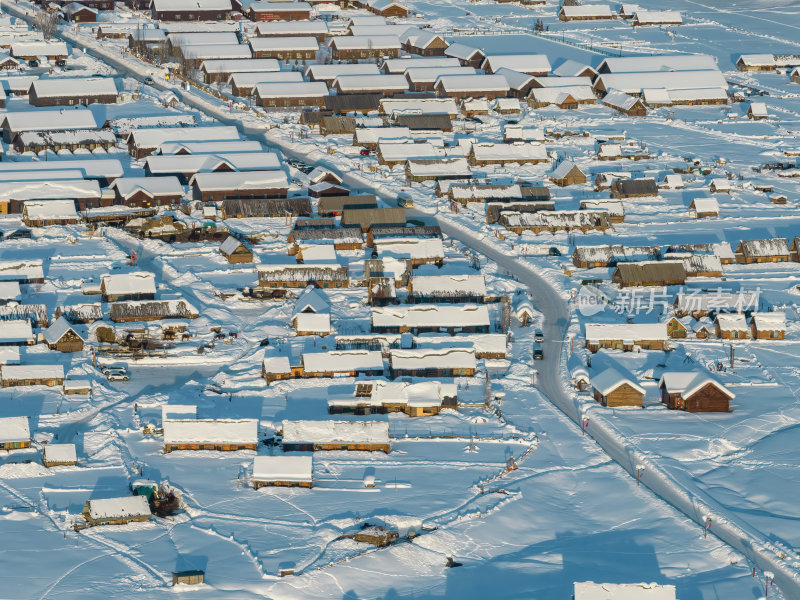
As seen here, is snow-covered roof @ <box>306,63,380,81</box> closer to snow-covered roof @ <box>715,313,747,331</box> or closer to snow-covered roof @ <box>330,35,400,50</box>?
snow-covered roof @ <box>330,35,400,50</box>

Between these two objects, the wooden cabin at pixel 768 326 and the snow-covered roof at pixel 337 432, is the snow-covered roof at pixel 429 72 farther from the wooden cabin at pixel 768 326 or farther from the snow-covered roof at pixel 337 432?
the snow-covered roof at pixel 337 432

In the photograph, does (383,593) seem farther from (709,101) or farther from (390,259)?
(709,101)

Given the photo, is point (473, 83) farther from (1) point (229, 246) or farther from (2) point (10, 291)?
(2) point (10, 291)

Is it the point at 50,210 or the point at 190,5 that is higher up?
the point at 190,5

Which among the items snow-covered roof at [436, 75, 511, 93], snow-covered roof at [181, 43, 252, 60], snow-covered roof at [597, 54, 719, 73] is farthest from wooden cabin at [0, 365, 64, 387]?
snow-covered roof at [597, 54, 719, 73]

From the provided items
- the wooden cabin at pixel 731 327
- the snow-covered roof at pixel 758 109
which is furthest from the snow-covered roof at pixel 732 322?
the snow-covered roof at pixel 758 109

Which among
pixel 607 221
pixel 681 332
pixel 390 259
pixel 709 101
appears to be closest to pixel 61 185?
pixel 390 259

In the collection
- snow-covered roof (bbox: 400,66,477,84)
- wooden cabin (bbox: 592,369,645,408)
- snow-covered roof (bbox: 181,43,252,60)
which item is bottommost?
wooden cabin (bbox: 592,369,645,408)

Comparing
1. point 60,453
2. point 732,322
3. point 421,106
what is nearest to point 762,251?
point 732,322
